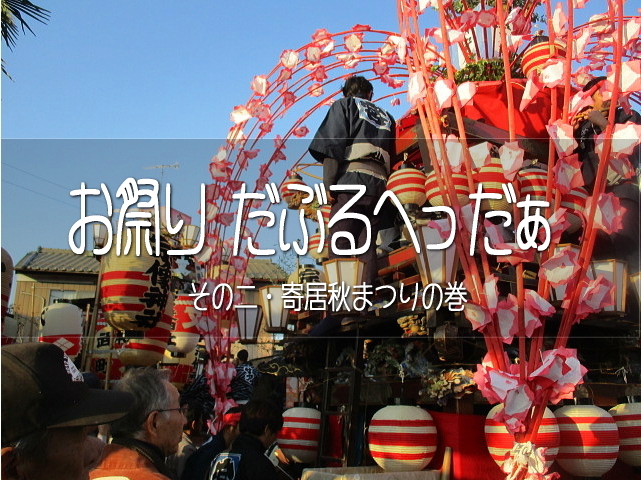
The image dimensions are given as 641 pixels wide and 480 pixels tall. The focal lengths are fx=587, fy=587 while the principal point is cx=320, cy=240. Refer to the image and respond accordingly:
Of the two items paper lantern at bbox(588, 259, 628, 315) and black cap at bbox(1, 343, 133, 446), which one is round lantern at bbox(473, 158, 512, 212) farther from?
black cap at bbox(1, 343, 133, 446)

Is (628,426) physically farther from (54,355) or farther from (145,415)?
(54,355)

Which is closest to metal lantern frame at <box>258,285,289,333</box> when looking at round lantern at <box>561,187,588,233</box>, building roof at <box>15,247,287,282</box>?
round lantern at <box>561,187,588,233</box>

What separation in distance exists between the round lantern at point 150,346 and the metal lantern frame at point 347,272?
3.71 metres

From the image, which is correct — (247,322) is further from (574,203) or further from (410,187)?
(574,203)

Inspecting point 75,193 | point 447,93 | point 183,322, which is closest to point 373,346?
point 447,93

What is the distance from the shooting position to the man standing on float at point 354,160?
5121mm

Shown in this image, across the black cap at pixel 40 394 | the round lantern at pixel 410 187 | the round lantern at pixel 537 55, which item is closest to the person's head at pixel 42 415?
the black cap at pixel 40 394

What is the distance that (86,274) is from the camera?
90.3ft

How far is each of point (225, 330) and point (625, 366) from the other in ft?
14.7

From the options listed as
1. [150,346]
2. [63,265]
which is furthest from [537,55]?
[63,265]

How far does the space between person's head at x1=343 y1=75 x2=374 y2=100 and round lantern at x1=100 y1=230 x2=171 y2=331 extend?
9.10 feet

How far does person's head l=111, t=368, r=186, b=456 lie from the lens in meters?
2.85

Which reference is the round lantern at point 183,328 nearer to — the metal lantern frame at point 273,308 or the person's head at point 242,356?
A: the person's head at point 242,356

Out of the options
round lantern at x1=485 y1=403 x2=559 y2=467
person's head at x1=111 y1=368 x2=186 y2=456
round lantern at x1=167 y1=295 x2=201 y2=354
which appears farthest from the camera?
round lantern at x1=167 y1=295 x2=201 y2=354
